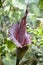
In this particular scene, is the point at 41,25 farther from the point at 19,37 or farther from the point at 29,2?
the point at 19,37

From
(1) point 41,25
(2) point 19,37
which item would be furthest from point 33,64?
(1) point 41,25

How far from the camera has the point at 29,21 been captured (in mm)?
1205

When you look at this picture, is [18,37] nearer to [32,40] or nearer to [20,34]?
[20,34]

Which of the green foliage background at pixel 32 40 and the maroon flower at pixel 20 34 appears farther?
the green foliage background at pixel 32 40

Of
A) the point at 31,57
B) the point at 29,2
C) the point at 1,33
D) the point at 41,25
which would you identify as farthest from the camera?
the point at 41,25

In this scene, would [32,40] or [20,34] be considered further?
[32,40]

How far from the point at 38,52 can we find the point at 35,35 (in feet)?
0.72

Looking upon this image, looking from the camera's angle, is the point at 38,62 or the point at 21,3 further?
the point at 21,3

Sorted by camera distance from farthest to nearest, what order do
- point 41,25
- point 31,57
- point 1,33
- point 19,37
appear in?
point 41,25, point 1,33, point 31,57, point 19,37

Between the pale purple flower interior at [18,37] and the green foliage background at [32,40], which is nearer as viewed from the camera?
the pale purple flower interior at [18,37]

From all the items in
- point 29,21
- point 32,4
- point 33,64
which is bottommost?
point 33,64

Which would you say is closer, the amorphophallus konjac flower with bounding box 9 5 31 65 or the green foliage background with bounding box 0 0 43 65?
the amorphophallus konjac flower with bounding box 9 5 31 65

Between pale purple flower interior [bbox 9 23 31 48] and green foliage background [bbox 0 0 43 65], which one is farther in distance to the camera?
green foliage background [bbox 0 0 43 65]

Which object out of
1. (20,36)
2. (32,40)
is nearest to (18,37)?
(20,36)
